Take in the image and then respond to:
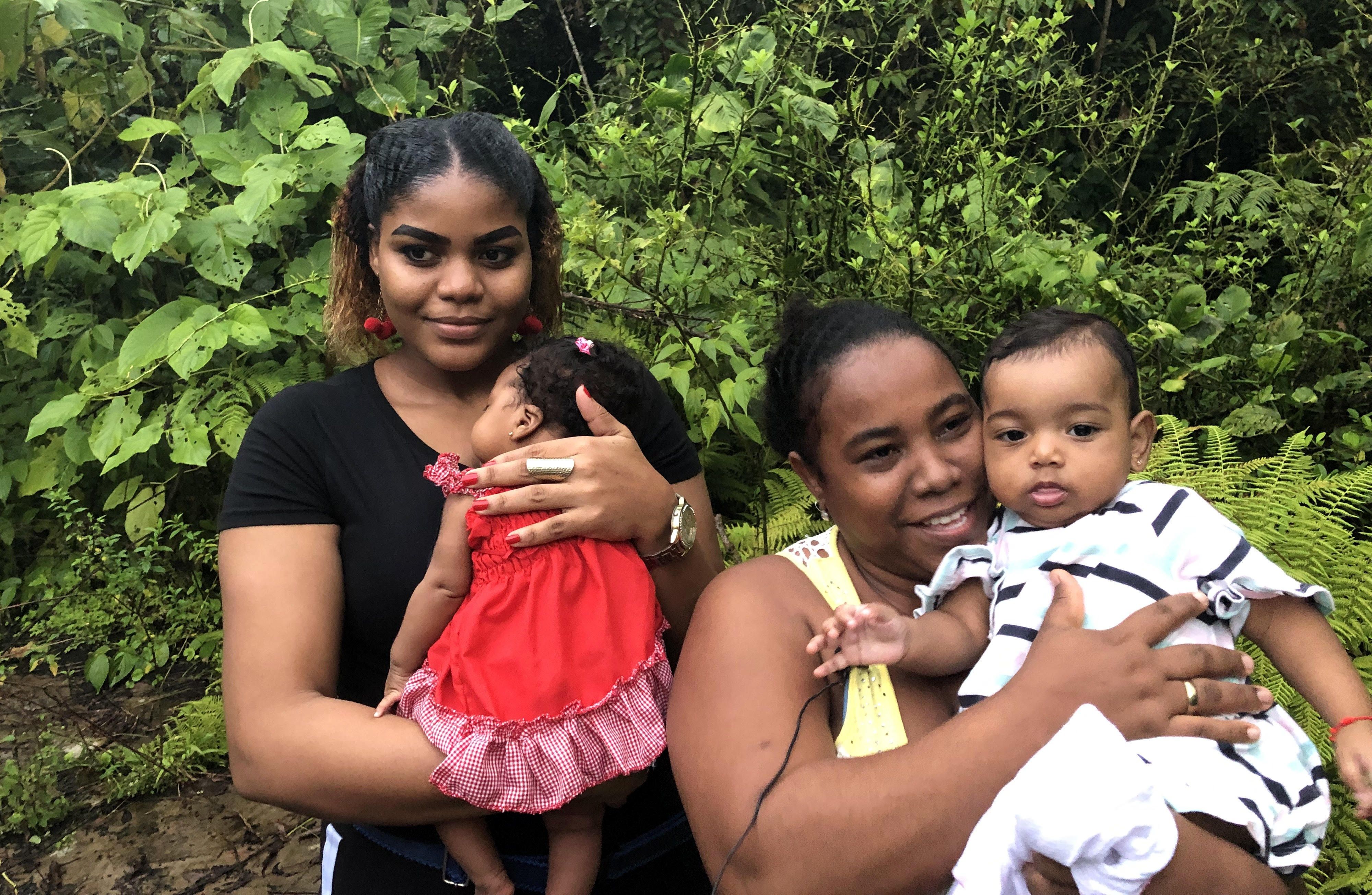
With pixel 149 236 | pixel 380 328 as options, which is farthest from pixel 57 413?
pixel 380 328

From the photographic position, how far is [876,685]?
64.7 inches

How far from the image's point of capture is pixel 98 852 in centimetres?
330

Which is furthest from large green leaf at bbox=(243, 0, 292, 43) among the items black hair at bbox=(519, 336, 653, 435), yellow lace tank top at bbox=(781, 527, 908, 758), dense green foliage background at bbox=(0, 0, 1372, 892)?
yellow lace tank top at bbox=(781, 527, 908, 758)

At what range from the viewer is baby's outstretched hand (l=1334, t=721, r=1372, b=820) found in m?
1.45

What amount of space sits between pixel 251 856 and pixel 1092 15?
19.2 feet

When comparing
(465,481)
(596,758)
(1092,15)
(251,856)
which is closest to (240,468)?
(465,481)

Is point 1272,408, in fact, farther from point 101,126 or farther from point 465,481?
point 101,126

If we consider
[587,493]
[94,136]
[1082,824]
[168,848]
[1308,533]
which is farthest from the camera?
[94,136]

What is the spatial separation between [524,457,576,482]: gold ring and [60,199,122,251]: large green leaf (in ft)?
7.50

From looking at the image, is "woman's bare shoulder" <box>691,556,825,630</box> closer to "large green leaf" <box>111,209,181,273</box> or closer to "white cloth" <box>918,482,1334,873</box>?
"white cloth" <box>918,482,1334,873</box>

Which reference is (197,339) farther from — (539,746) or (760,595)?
(760,595)

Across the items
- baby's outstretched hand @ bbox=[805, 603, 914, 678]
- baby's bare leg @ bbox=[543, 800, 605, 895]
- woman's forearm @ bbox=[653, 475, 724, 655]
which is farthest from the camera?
woman's forearm @ bbox=[653, 475, 724, 655]

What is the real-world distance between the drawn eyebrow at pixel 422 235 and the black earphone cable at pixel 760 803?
111 centimetres

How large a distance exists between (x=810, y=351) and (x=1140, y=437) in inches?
24.8
